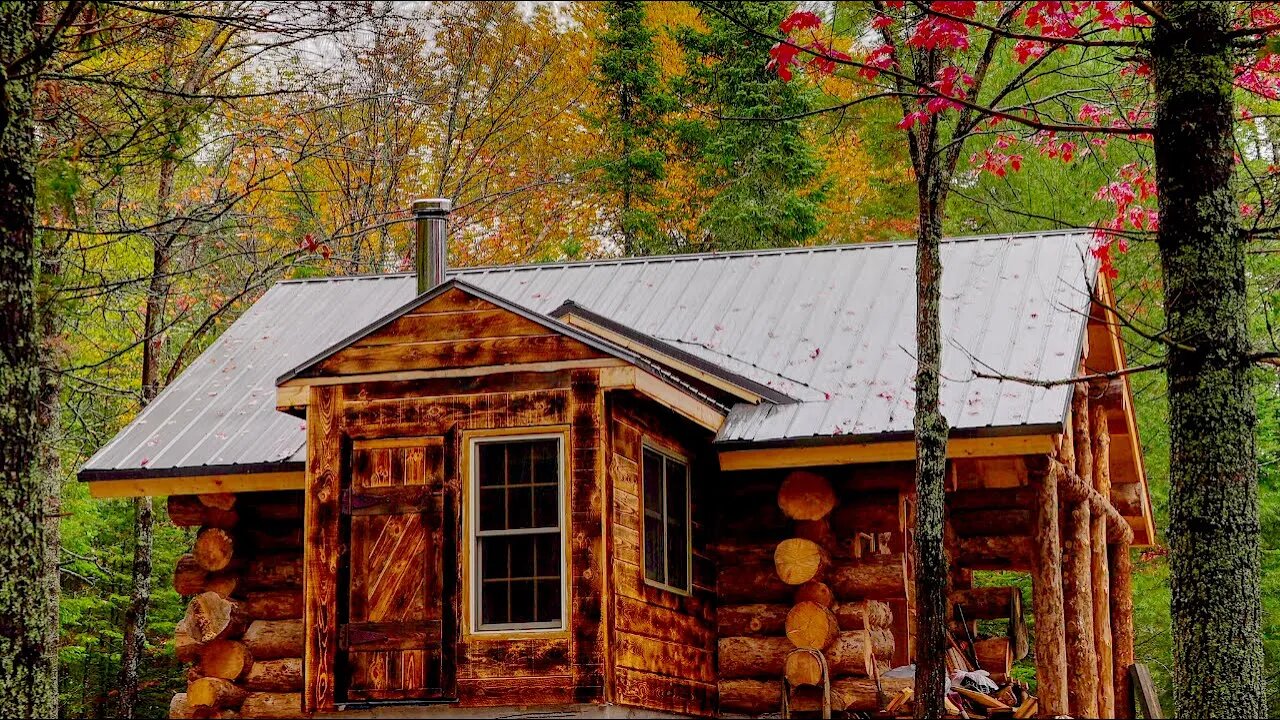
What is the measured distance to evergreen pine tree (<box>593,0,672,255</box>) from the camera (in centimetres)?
3192

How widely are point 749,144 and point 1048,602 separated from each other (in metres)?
19.3

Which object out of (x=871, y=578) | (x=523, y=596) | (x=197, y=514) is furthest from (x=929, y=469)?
(x=197, y=514)

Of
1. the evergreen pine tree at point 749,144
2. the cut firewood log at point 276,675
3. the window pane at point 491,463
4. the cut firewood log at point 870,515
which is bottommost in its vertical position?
the cut firewood log at point 276,675

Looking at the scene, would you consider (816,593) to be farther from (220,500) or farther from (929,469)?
(220,500)

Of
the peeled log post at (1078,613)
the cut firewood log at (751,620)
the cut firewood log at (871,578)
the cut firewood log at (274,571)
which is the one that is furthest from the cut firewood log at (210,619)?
the peeled log post at (1078,613)

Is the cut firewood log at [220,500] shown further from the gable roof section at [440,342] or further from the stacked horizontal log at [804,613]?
the stacked horizontal log at [804,613]

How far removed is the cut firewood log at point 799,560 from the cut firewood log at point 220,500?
5047 millimetres

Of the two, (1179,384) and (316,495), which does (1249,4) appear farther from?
(316,495)

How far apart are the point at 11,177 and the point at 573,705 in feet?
18.1

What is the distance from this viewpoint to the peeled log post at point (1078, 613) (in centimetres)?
1388

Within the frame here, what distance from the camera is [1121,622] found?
59.3 ft

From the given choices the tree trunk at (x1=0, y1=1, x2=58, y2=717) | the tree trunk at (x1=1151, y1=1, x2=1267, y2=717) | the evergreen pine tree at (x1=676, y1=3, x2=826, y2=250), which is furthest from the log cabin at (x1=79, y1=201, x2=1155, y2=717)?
the evergreen pine tree at (x1=676, y1=3, x2=826, y2=250)

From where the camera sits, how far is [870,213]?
100ft

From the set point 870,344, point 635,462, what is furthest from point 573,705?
point 870,344
